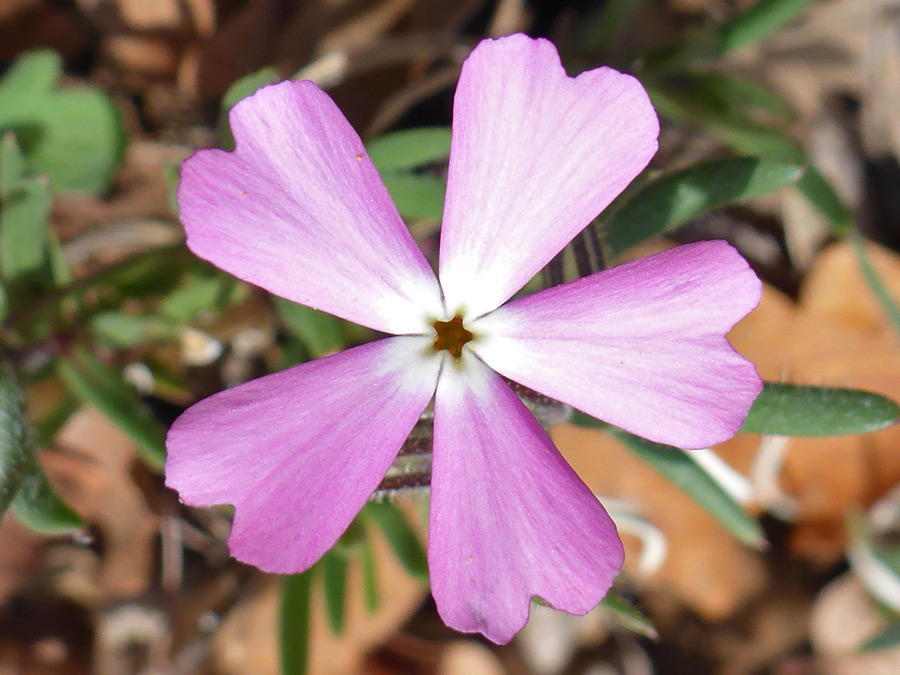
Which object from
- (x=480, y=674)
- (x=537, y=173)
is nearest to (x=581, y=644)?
(x=480, y=674)

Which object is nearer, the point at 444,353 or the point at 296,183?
the point at 296,183

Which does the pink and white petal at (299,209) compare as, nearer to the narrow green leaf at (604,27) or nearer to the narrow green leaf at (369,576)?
the narrow green leaf at (369,576)

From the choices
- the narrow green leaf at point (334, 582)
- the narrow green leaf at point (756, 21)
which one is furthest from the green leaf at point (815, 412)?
the narrow green leaf at point (756, 21)

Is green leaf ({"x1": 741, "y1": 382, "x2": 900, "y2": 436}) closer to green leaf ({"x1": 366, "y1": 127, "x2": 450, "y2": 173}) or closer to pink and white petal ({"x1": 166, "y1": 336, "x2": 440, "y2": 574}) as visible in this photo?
pink and white petal ({"x1": 166, "y1": 336, "x2": 440, "y2": 574})

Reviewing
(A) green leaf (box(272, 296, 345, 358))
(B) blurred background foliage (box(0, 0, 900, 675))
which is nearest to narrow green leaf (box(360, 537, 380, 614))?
(B) blurred background foliage (box(0, 0, 900, 675))

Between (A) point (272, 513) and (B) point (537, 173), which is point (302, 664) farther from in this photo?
(B) point (537, 173)
